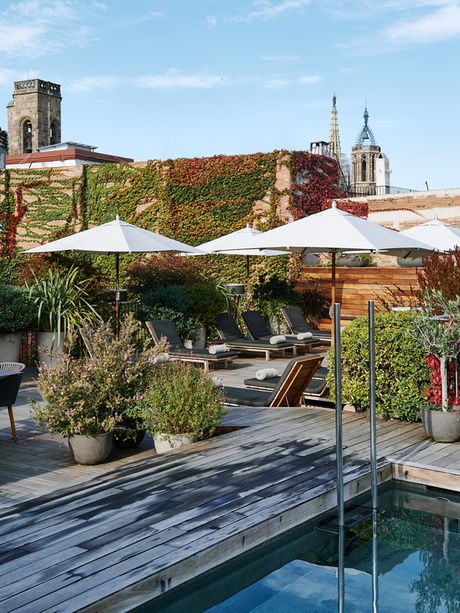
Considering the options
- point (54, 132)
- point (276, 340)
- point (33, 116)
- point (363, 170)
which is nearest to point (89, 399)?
point (276, 340)

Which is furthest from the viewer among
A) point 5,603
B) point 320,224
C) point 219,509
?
point 320,224

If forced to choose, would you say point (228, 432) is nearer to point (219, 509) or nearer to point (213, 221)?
point (219, 509)

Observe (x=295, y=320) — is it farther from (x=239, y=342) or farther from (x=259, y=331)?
(x=239, y=342)

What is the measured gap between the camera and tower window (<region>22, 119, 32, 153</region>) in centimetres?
6706

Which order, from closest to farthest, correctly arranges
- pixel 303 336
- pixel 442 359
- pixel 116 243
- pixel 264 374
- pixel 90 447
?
pixel 90 447 < pixel 442 359 < pixel 264 374 < pixel 116 243 < pixel 303 336

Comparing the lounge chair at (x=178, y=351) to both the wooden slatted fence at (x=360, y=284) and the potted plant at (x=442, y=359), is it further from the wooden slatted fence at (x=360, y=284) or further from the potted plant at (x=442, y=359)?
the wooden slatted fence at (x=360, y=284)

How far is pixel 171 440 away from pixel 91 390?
0.76 m

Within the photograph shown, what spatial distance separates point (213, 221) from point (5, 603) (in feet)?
54.3

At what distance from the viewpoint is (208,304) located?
1403 centimetres

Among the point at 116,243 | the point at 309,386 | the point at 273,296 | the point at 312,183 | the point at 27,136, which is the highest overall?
the point at 27,136

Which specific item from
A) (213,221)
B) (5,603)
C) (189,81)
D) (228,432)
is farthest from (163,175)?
(5,603)

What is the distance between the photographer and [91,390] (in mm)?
6113

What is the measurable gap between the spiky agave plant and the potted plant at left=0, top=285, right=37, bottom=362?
0.43 ft

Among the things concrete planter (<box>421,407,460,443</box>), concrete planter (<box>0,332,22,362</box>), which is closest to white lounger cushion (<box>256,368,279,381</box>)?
concrete planter (<box>421,407,460,443</box>)
